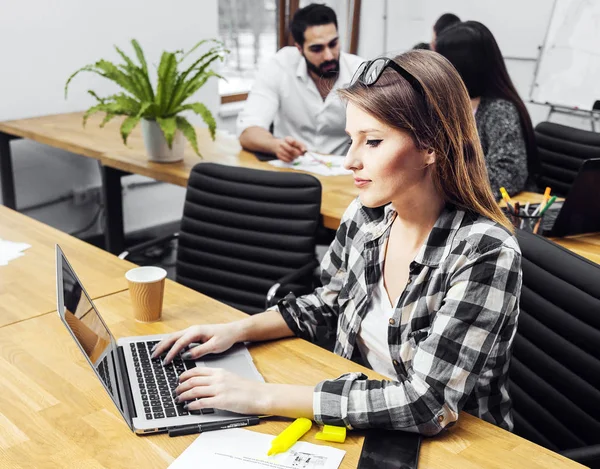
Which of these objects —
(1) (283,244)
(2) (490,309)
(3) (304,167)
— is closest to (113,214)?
(3) (304,167)

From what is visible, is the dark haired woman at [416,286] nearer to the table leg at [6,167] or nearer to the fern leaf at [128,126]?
the fern leaf at [128,126]

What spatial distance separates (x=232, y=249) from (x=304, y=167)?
0.67 metres

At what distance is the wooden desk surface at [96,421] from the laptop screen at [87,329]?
52 mm

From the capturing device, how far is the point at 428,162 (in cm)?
112

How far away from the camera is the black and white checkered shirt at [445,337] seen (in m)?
1.01

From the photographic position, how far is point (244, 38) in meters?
4.79

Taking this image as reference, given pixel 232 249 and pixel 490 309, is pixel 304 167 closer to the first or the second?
pixel 232 249

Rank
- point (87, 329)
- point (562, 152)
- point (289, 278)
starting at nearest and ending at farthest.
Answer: point (87, 329), point (289, 278), point (562, 152)

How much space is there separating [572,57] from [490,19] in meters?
0.79

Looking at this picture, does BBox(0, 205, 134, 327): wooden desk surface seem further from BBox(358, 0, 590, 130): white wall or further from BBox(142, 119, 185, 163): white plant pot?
BBox(358, 0, 590, 130): white wall

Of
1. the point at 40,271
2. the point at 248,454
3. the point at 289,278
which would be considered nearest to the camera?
the point at 248,454

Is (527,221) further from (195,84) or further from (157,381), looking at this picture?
(195,84)

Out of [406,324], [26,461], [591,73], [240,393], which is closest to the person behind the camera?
[26,461]

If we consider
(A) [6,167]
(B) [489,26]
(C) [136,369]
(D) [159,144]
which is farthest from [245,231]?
(B) [489,26]
